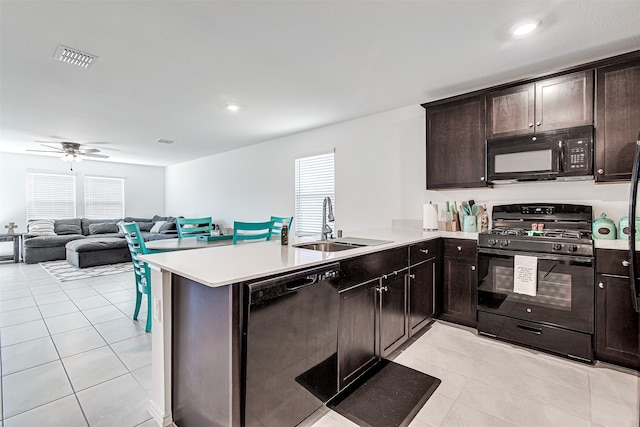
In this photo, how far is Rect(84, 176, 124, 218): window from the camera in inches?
313

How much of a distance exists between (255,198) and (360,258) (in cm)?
433

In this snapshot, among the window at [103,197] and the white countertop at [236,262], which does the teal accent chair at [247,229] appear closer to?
the white countertop at [236,262]

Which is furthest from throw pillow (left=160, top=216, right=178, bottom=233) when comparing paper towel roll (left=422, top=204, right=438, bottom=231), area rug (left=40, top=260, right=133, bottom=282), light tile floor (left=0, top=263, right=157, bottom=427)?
paper towel roll (left=422, top=204, right=438, bottom=231)

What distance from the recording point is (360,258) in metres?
2.01

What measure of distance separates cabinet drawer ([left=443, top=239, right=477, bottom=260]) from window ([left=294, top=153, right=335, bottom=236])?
2.03 m

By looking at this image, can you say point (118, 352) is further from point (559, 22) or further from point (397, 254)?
point (559, 22)

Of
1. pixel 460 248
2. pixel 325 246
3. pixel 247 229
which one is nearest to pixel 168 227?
pixel 247 229

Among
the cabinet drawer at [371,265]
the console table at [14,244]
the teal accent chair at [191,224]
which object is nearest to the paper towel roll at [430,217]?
the cabinet drawer at [371,265]

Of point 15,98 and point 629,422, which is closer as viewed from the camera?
point 629,422

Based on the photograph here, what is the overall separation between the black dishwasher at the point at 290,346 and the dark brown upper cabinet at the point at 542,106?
7.72 feet

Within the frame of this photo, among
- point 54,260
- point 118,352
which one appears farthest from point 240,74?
point 54,260

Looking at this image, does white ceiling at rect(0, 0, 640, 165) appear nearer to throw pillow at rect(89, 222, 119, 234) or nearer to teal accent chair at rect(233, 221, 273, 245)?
teal accent chair at rect(233, 221, 273, 245)

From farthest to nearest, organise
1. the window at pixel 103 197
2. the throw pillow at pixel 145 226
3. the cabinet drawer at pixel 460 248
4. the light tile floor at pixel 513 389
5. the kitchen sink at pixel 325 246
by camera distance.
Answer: the throw pillow at pixel 145 226, the window at pixel 103 197, the cabinet drawer at pixel 460 248, the kitchen sink at pixel 325 246, the light tile floor at pixel 513 389

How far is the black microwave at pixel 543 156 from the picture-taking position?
251 cm
